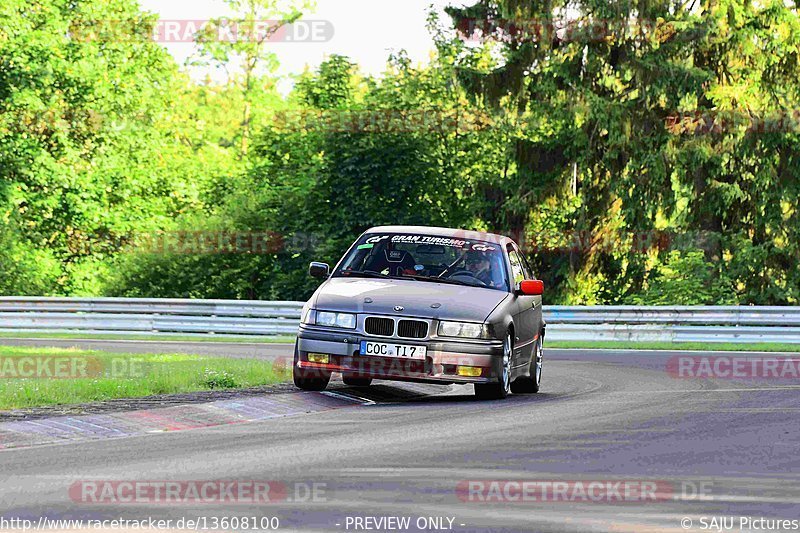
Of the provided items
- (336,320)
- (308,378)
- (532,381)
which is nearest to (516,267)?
(532,381)

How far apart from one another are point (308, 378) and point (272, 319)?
1766cm

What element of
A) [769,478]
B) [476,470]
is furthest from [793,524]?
[476,470]

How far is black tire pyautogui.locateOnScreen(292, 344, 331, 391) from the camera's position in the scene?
1473 centimetres

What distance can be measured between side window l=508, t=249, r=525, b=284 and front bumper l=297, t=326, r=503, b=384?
1744 mm

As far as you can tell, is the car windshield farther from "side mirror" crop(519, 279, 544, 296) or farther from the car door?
the car door

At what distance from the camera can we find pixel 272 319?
32438 millimetres

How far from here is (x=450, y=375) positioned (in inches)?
563

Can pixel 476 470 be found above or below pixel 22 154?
below

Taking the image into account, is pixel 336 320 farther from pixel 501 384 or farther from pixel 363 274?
pixel 501 384

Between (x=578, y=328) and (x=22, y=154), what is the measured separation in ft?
74.6

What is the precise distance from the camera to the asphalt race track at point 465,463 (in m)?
7.46

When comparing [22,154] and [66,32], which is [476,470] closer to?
[22,154]

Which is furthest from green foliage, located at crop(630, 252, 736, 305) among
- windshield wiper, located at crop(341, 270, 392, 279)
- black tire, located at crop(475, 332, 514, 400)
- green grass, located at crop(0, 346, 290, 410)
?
black tire, located at crop(475, 332, 514, 400)

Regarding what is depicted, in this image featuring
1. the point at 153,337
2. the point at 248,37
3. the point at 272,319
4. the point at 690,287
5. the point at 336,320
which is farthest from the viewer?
the point at 248,37
